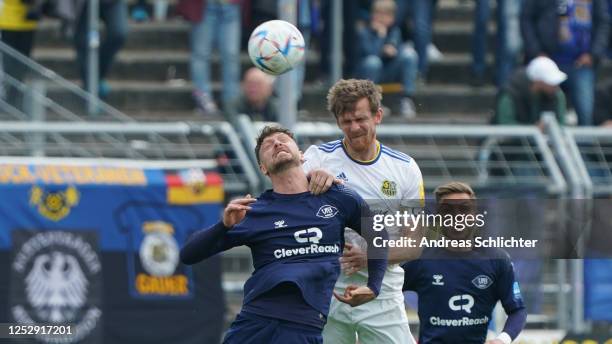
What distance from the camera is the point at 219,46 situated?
52.3 feet

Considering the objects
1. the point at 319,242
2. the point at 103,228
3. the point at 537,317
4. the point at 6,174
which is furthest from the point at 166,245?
the point at 319,242

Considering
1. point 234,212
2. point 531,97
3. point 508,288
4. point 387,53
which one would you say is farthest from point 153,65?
point 234,212

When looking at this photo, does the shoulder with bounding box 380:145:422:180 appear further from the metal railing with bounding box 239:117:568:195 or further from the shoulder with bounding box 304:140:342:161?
the metal railing with bounding box 239:117:568:195

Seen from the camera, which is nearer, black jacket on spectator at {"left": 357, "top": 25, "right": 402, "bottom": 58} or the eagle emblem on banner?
the eagle emblem on banner

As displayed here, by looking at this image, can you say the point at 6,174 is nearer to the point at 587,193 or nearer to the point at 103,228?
the point at 103,228

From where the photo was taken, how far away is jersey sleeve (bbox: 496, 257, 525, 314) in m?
9.50

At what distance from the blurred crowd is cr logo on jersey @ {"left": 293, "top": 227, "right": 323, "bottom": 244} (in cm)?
605

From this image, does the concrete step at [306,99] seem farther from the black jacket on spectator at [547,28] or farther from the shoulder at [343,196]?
the shoulder at [343,196]

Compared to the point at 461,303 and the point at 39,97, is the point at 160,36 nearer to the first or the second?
the point at 39,97

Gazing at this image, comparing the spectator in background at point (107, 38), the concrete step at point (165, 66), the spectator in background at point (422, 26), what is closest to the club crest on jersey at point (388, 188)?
the spectator in background at point (107, 38)

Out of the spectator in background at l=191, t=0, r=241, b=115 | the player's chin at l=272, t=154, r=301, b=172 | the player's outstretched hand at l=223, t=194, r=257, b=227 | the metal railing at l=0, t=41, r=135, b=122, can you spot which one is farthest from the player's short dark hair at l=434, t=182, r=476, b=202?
the spectator in background at l=191, t=0, r=241, b=115

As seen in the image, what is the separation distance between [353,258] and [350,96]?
1.00m

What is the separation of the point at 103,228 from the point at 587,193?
13.6 feet

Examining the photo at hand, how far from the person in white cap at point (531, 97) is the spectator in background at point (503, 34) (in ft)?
6.08
